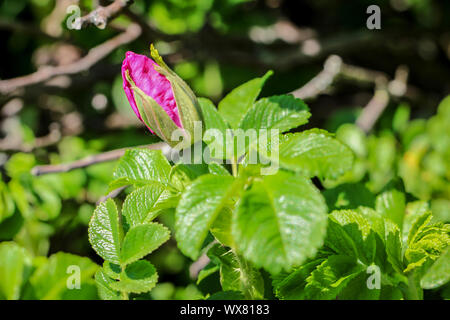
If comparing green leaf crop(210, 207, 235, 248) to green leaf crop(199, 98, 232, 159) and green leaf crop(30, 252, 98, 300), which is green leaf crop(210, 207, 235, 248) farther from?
green leaf crop(30, 252, 98, 300)

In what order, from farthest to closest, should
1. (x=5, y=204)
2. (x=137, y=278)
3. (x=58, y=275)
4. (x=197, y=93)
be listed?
(x=197, y=93) < (x=5, y=204) < (x=58, y=275) < (x=137, y=278)

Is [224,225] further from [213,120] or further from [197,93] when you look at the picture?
[197,93]

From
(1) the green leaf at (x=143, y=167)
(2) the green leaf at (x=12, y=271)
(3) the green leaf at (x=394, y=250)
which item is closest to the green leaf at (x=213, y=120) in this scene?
(1) the green leaf at (x=143, y=167)

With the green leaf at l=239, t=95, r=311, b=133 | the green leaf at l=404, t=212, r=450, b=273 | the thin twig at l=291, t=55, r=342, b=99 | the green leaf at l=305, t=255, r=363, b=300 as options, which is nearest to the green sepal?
the green leaf at l=239, t=95, r=311, b=133

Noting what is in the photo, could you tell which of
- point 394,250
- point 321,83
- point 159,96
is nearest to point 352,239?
point 394,250

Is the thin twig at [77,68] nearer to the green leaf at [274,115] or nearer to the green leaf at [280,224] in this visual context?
the green leaf at [274,115]
